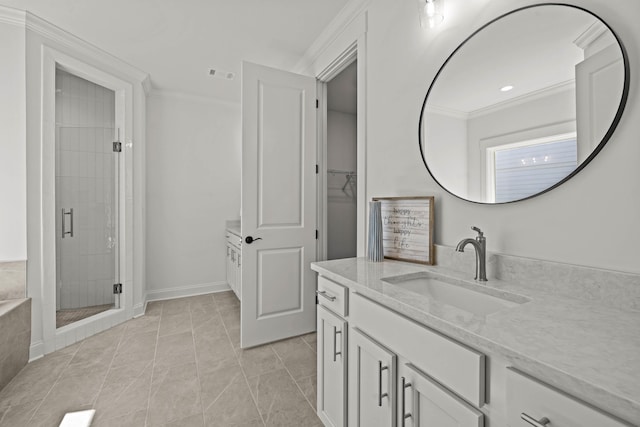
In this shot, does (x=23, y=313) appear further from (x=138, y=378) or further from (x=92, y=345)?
(x=138, y=378)

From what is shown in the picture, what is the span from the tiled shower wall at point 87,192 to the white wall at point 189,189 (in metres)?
0.55

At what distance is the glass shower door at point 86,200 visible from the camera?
9.04 feet

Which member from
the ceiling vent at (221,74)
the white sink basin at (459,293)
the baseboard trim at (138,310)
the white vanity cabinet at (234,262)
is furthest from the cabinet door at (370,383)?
the ceiling vent at (221,74)

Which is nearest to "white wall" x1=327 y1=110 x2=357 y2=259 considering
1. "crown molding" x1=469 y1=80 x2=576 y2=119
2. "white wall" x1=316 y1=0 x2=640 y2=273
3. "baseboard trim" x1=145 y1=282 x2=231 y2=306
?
"baseboard trim" x1=145 y1=282 x2=231 y2=306

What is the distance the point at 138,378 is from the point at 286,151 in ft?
6.51

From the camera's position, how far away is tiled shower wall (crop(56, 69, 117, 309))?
2.76 meters

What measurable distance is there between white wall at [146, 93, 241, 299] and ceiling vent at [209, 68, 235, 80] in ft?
2.29

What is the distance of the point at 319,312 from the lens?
1.46 metres

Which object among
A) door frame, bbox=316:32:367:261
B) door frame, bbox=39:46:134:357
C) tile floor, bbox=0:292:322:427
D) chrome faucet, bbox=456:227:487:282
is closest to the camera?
chrome faucet, bbox=456:227:487:282

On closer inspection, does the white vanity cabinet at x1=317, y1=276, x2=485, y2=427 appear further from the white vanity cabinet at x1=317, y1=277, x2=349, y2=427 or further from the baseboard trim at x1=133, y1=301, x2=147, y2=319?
the baseboard trim at x1=133, y1=301, x2=147, y2=319

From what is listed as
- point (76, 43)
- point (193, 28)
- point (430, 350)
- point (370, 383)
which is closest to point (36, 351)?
point (76, 43)

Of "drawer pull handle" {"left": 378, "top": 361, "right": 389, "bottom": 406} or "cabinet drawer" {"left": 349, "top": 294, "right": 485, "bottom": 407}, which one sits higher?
"cabinet drawer" {"left": 349, "top": 294, "right": 485, "bottom": 407}

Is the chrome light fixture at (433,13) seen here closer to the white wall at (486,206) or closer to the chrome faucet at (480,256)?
the white wall at (486,206)

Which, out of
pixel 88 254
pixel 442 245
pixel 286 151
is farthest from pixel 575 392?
pixel 88 254
